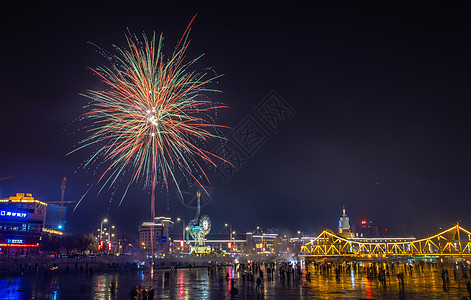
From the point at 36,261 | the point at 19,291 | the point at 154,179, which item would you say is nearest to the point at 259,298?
the point at 19,291

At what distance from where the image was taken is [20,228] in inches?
4414

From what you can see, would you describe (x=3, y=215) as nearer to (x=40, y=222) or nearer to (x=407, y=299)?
(x=40, y=222)

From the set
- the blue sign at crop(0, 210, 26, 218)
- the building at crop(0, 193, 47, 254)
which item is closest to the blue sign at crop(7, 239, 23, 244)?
the building at crop(0, 193, 47, 254)

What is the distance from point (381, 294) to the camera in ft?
105

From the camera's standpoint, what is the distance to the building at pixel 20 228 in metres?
104

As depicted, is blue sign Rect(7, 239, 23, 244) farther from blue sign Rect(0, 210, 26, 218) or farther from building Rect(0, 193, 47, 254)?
blue sign Rect(0, 210, 26, 218)

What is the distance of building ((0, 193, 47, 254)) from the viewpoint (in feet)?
341

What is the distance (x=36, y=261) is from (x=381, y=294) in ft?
180

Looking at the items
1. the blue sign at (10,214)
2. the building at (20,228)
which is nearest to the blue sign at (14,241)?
the building at (20,228)

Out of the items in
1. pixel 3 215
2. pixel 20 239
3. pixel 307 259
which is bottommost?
pixel 307 259

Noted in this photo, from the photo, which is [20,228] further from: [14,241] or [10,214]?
[14,241]

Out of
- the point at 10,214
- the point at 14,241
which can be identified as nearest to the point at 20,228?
the point at 10,214

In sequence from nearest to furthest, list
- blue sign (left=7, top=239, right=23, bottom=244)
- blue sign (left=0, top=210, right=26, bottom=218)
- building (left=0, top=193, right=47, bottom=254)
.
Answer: building (left=0, top=193, right=47, bottom=254) → blue sign (left=7, top=239, right=23, bottom=244) → blue sign (left=0, top=210, right=26, bottom=218)

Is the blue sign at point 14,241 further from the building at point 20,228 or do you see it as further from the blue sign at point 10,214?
the blue sign at point 10,214
